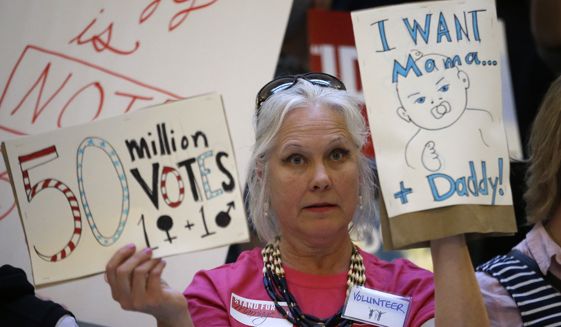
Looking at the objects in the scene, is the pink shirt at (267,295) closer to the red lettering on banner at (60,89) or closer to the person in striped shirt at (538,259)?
the person in striped shirt at (538,259)

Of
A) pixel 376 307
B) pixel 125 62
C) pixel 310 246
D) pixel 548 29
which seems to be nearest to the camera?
pixel 376 307

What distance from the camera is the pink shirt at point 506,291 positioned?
1.96 m

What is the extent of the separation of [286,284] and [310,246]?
0.11m

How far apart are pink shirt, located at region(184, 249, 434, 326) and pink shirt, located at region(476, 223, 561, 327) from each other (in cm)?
14

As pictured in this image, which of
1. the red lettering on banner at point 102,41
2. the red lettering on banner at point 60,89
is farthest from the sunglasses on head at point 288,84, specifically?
the red lettering on banner at point 102,41

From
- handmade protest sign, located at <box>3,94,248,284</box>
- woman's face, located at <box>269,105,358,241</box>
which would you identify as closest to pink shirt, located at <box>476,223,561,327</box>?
woman's face, located at <box>269,105,358,241</box>

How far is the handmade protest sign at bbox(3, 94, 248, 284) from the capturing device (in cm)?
164

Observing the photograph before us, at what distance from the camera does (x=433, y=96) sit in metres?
1.77

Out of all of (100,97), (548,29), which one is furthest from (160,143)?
(548,29)

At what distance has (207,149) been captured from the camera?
1.67 metres

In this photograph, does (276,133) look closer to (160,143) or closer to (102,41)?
(160,143)

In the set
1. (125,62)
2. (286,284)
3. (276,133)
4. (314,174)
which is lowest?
(286,284)

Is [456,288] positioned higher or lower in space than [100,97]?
lower

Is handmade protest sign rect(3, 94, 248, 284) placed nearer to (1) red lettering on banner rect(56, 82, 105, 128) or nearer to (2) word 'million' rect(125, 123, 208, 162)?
(2) word 'million' rect(125, 123, 208, 162)
